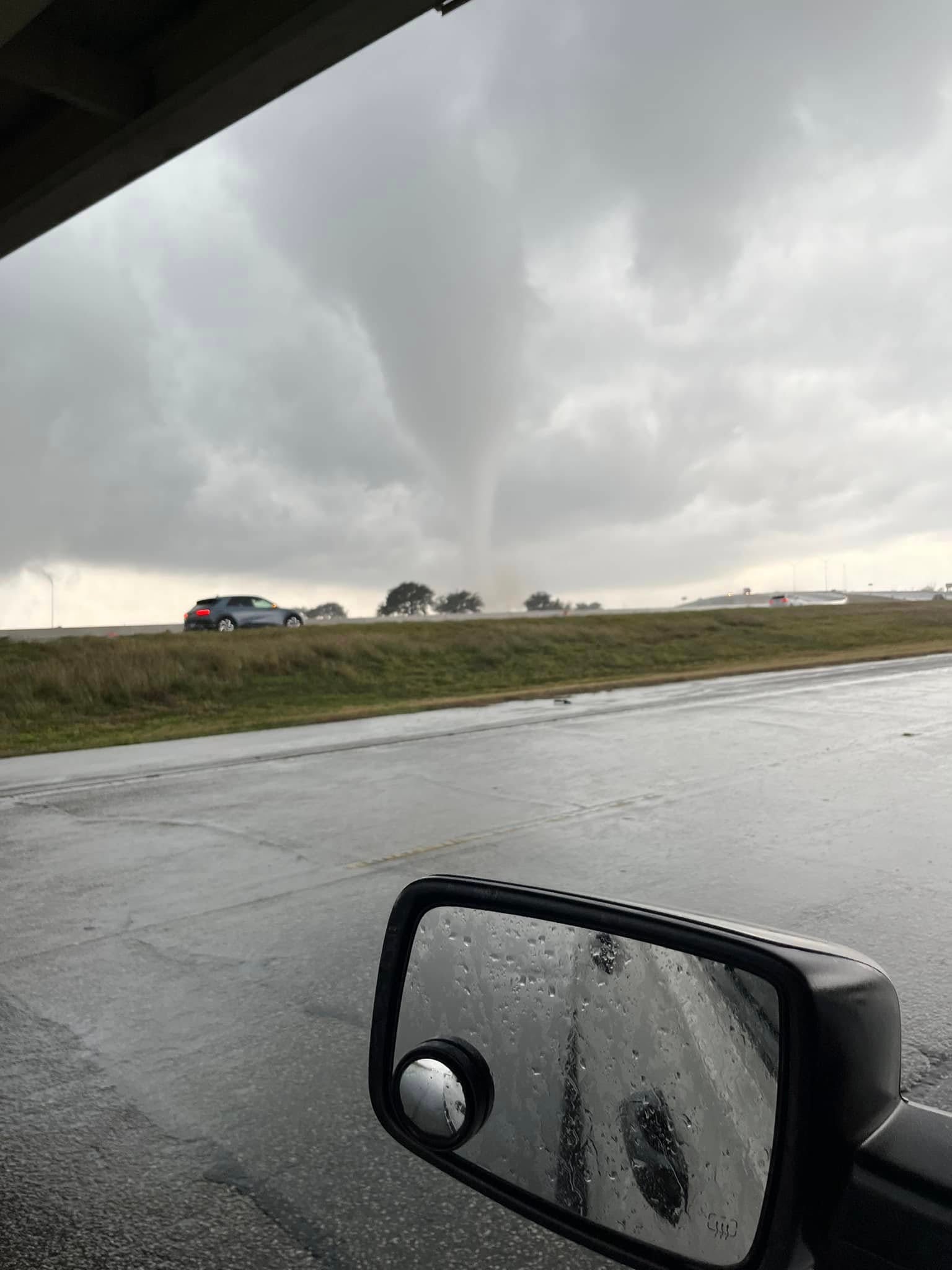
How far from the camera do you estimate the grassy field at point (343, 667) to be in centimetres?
2205

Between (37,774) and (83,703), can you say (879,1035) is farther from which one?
(83,703)

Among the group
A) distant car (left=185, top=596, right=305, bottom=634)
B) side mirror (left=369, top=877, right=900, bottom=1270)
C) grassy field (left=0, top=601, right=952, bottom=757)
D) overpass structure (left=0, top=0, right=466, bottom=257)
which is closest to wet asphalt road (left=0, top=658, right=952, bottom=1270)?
side mirror (left=369, top=877, right=900, bottom=1270)

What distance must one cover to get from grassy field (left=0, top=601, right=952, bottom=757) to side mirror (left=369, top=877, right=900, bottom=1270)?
1623 cm

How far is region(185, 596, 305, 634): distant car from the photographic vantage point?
3969 cm

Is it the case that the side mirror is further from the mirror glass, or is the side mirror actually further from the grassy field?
the grassy field

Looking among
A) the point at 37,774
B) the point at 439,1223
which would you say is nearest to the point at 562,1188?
the point at 439,1223

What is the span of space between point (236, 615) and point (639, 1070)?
40.2m

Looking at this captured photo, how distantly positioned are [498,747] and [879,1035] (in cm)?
1221

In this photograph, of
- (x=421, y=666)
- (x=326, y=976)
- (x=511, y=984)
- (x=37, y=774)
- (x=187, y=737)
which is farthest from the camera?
(x=421, y=666)

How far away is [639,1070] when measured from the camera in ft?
4.28

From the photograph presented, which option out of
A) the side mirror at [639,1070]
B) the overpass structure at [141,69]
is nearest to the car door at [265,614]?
the overpass structure at [141,69]

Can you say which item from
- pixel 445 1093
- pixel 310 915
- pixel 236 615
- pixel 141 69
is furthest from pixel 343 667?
pixel 445 1093

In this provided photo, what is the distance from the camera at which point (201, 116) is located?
8070 millimetres

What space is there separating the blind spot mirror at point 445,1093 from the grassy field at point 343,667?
1633 cm
